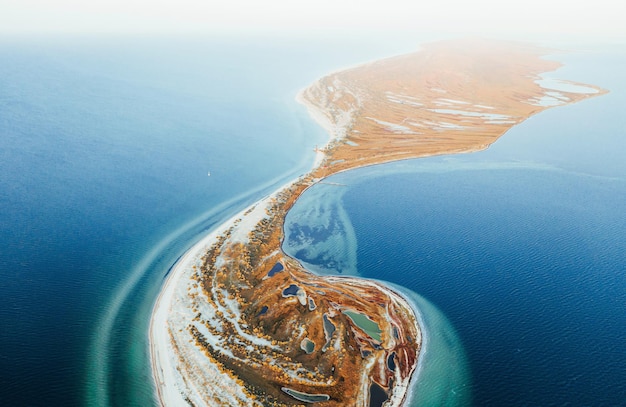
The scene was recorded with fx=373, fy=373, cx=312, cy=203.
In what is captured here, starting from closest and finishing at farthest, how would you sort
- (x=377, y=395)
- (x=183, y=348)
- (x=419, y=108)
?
(x=377, y=395) < (x=183, y=348) < (x=419, y=108)

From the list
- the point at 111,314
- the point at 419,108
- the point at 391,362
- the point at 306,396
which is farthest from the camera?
the point at 419,108

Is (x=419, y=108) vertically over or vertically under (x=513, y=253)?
over

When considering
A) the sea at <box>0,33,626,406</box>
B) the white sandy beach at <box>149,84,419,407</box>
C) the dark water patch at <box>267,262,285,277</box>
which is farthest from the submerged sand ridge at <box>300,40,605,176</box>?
the white sandy beach at <box>149,84,419,407</box>

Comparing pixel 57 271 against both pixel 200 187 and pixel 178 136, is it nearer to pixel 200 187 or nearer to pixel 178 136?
pixel 200 187

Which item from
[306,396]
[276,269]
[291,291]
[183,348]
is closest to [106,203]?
[276,269]

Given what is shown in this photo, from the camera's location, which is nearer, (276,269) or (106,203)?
(276,269)

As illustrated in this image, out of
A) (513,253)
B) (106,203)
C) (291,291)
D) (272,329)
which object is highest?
(106,203)

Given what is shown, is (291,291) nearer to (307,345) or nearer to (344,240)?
(307,345)

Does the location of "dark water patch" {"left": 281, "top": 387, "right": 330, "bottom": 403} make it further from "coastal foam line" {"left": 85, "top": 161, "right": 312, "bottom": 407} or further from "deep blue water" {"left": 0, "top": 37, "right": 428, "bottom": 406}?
"coastal foam line" {"left": 85, "top": 161, "right": 312, "bottom": 407}
